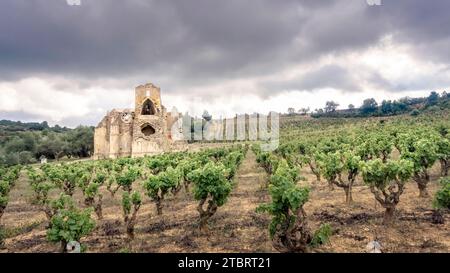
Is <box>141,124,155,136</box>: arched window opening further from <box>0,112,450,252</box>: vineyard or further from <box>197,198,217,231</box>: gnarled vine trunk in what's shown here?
<box>197,198,217,231</box>: gnarled vine trunk

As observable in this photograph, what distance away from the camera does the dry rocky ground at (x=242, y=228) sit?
13188 mm

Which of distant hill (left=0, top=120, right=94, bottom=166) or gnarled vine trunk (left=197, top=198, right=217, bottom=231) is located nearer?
gnarled vine trunk (left=197, top=198, right=217, bottom=231)

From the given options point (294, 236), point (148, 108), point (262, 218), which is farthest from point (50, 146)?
point (294, 236)

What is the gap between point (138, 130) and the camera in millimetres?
55969

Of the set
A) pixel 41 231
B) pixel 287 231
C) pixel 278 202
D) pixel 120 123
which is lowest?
pixel 41 231

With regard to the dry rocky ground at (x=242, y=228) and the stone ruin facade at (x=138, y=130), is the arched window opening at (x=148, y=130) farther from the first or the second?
the dry rocky ground at (x=242, y=228)

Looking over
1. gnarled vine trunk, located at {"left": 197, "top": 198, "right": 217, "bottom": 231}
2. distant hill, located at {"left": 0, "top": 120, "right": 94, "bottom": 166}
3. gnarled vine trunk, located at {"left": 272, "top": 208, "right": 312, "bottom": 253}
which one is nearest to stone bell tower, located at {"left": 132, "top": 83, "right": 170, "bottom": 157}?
distant hill, located at {"left": 0, "top": 120, "right": 94, "bottom": 166}

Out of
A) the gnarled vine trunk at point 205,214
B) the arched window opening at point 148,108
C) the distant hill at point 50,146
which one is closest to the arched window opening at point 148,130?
the arched window opening at point 148,108

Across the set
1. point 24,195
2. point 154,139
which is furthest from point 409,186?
point 154,139

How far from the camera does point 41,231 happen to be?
59.0ft

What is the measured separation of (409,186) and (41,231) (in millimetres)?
20867

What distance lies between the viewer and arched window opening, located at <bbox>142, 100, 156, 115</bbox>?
60.2m

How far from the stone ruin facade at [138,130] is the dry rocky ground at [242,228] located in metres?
32.0
